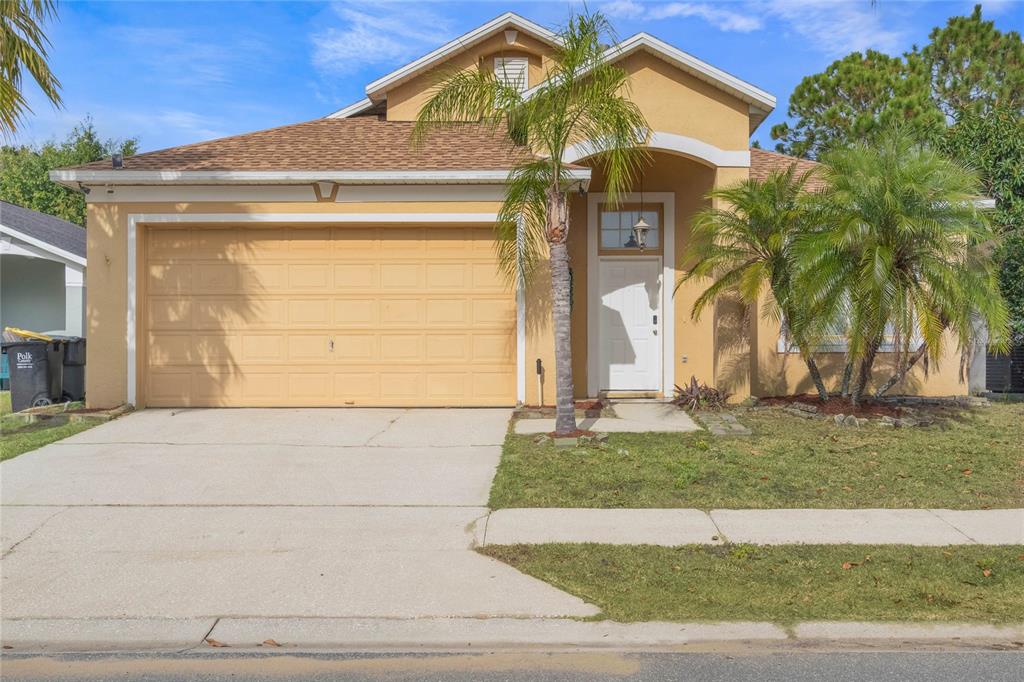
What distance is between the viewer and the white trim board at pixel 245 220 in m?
11.6

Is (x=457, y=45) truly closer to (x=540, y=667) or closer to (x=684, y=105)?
(x=684, y=105)

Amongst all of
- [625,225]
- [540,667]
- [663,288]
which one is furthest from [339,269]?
[540,667]

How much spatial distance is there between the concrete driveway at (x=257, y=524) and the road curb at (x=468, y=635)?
140mm

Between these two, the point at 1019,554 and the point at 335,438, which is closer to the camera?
the point at 1019,554

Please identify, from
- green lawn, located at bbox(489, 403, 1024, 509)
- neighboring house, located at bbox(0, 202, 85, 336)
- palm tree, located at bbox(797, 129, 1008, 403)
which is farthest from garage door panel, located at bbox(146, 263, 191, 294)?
palm tree, located at bbox(797, 129, 1008, 403)

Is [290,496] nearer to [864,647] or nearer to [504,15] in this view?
[864,647]

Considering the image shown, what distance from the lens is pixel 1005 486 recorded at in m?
7.80

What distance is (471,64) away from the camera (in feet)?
50.1

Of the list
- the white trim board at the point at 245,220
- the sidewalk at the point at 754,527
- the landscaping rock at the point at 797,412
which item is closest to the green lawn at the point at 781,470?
the sidewalk at the point at 754,527

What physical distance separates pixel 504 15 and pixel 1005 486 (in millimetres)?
10905

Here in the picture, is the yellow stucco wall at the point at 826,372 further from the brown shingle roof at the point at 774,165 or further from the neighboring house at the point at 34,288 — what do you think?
the neighboring house at the point at 34,288

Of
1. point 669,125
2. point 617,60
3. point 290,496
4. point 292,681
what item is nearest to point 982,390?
point 669,125

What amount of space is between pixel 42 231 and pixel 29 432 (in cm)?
884

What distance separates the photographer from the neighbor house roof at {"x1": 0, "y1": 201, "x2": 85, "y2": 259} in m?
15.6
